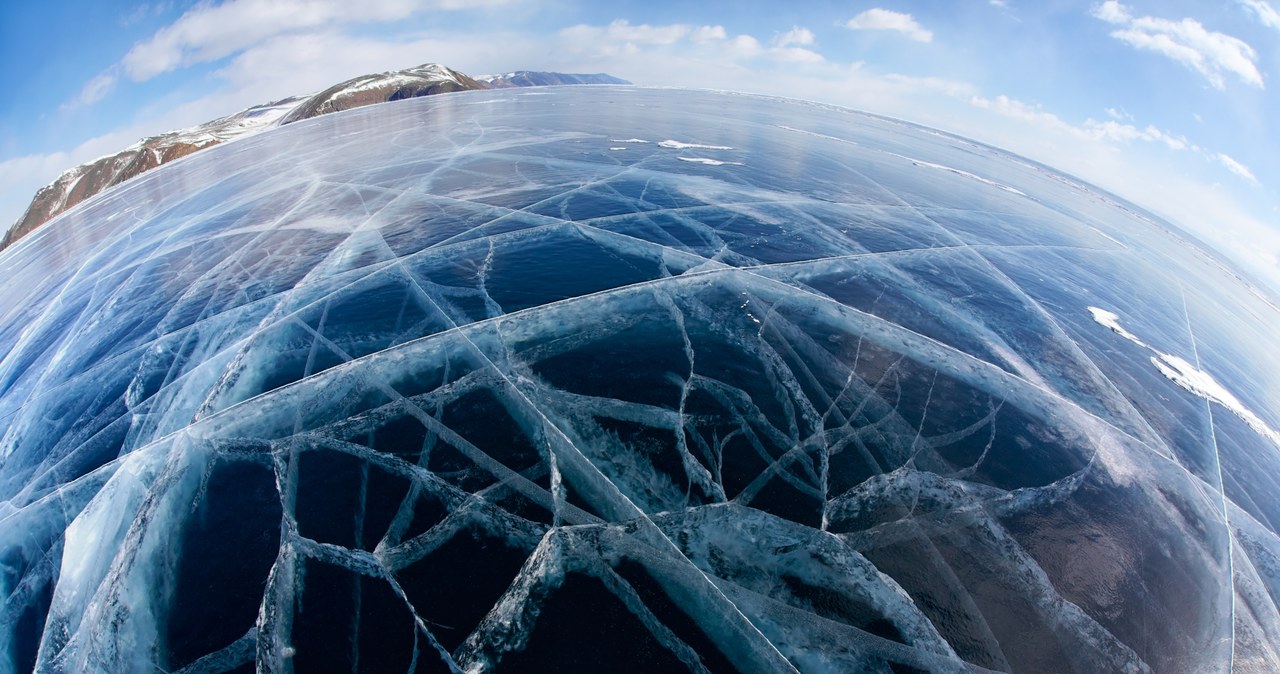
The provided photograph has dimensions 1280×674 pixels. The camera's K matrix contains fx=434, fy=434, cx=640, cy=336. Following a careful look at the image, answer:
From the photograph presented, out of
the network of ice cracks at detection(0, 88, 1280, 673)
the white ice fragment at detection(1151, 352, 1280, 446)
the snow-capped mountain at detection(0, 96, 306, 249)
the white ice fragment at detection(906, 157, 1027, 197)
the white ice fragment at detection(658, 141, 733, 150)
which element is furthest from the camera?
the snow-capped mountain at detection(0, 96, 306, 249)

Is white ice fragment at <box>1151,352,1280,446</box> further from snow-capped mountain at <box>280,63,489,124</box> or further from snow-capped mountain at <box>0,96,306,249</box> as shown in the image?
snow-capped mountain at <box>280,63,489,124</box>

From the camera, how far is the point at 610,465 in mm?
6441

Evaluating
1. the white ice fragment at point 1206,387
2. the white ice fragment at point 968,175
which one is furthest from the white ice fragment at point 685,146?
the white ice fragment at point 1206,387

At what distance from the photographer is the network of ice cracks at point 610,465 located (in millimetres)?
4875

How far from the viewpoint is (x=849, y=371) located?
348 inches

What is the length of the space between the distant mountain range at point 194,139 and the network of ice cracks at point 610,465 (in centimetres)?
7405

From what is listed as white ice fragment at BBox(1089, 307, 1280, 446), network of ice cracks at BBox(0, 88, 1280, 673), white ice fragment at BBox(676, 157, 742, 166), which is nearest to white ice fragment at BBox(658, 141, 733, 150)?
white ice fragment at BBox(676, 157, 742, 166)

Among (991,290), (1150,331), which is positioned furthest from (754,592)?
(1150,331)

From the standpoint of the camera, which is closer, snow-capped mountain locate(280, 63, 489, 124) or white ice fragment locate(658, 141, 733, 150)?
white ice fragment locate(658, 141, 733, 150)

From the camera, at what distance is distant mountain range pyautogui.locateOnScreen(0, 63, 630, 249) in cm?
6334

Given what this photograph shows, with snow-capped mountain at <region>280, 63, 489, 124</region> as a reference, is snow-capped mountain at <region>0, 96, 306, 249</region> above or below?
below

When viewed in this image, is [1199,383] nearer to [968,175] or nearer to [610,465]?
[610,465]

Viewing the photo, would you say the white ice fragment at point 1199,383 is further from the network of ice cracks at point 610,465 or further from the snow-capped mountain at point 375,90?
the snow-capped mountain at point 375,90

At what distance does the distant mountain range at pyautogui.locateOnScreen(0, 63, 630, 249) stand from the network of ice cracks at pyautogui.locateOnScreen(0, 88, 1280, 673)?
74047 mm
